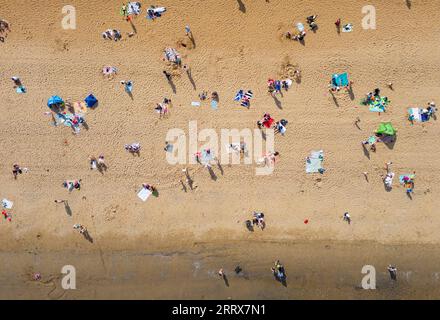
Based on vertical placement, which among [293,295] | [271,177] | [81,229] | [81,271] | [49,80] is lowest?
[293,295]

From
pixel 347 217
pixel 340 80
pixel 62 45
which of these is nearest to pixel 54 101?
pixel 62 45

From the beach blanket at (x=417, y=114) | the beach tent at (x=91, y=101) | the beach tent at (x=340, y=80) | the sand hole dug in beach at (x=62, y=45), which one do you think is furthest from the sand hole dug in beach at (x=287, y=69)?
the sand hole dug in beach at (x=62, y=45)

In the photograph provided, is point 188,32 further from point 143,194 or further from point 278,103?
point 143,194

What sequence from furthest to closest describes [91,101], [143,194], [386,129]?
[143,194], [91,101], [386,129]

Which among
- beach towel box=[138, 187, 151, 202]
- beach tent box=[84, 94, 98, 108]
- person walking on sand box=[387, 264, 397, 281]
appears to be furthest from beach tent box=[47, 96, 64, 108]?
person walking on sand box=[387, 264, 397, 281]

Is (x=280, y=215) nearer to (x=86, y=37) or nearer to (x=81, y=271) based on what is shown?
(x=81, y=271)

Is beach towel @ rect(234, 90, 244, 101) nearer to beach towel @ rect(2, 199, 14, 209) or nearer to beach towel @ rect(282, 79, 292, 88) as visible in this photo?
beach towel @ rect(282, 79, 292, 88)

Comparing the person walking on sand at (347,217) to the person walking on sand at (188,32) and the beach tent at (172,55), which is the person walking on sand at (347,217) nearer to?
the beach tent at (172,55)

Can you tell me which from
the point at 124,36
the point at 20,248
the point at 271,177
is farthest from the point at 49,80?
the point at 271,177
